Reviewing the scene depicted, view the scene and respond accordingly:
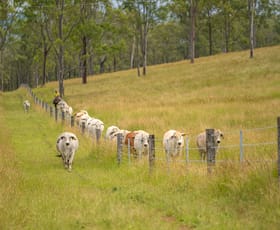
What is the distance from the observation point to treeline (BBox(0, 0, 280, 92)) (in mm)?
48094

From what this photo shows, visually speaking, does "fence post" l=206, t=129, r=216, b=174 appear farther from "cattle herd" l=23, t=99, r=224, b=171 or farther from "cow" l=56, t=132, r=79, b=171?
"cow" l=56, t=132, r=79, b=171

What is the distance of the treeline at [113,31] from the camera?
158 ft

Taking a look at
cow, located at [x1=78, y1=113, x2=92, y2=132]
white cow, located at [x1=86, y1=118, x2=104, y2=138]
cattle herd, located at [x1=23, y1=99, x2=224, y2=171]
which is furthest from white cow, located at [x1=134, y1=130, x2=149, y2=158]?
cow, located at [x1=78, y1=113, x2=92, y2=132]

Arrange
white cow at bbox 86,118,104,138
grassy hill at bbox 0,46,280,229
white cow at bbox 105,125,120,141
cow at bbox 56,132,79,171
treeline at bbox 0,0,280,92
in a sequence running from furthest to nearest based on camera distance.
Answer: treeline at bbox 0,0,280,92 → white cow at bbox 86,118,104,138 → white cow at bbox 105,125,120,141 → cow at bbox 56,132,79,171 → grassy hill at bbox 0,46,280,229

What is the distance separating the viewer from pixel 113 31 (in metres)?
49.3

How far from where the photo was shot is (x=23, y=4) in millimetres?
46531

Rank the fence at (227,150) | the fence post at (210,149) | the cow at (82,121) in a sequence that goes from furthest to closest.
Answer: the cow at (82,121) → the fence post at (210,149) → the fence at (227,150)

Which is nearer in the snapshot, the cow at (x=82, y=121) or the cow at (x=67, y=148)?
the cow at (x=67, y=148)

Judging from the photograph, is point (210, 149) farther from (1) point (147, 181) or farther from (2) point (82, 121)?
(2) point (82, 121)

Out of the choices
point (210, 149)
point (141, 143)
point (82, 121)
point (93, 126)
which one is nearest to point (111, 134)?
point (93, 126)

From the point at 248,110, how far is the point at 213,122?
361cm

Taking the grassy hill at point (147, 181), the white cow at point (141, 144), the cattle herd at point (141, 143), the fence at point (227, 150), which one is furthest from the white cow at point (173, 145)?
the white cow at point (141, 144)

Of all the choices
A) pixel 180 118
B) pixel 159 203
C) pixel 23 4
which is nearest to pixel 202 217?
pixel 159 203

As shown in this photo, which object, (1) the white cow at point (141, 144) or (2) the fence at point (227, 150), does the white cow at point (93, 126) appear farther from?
(1) the white cow at point (141, 144)
